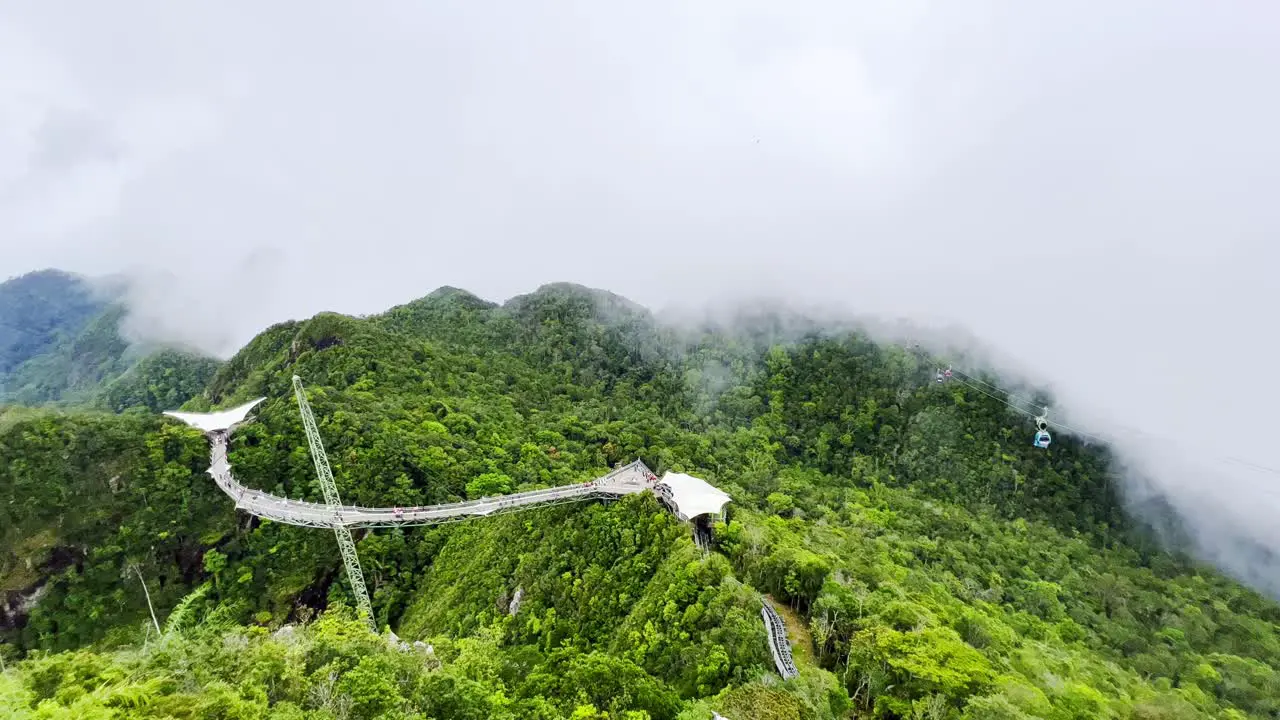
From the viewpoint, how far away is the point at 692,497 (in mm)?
52375

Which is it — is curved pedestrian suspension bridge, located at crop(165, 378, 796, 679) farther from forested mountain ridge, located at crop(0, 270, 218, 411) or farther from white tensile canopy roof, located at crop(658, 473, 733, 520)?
forested mountain ridge, located at crop(0, 270, 218, 411)

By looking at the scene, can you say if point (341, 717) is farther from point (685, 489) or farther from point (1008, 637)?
point (1008, 637)

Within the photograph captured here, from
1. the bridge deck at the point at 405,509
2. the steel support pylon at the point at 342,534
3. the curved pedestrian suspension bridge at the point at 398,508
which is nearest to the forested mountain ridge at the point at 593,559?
the curved pedestrian suspension bridge at the point at 398,508

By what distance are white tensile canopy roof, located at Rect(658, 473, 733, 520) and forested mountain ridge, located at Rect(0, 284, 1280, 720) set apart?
6.42 feet

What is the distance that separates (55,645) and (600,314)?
107 meters

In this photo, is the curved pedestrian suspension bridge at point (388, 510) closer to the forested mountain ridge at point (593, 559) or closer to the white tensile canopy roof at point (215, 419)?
the white tensile canopy roof at point (215, 419)

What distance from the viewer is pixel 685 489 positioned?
2135 inches

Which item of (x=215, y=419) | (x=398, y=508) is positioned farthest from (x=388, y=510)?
(x=215, y=419)

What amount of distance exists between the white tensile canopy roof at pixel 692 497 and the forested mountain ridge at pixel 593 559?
196cm

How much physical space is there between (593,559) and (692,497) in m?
10.1

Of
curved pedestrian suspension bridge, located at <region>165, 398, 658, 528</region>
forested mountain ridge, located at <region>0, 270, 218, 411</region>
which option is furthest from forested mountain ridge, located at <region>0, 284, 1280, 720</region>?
forested mountain ridge, located at <region>0, 270, 218, 411</region>

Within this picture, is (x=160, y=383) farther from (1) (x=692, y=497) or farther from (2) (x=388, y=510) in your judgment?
(1) (x=692, y=497)

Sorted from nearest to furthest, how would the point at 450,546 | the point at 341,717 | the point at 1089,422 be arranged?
the point at 341,717 → the point at 450,546 → the point at 1089,422

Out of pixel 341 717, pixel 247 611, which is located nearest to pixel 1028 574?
pixel 341 717
